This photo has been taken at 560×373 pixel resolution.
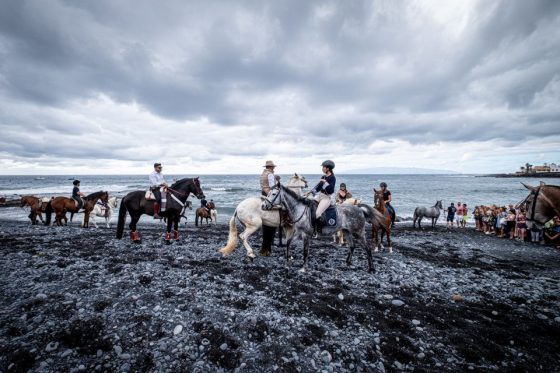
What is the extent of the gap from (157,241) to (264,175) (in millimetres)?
7203

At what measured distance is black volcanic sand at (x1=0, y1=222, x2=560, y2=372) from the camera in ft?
13.9

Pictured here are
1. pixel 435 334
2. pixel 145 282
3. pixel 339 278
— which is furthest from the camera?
pixel 339 278

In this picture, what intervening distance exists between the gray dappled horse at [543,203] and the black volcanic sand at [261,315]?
2.55 metres

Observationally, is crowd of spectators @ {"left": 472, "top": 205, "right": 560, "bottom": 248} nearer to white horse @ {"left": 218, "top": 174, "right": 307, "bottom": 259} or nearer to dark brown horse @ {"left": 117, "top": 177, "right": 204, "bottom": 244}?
white horse @ {"left": 218, "top": 174, "right": 307, "bottom": 259}

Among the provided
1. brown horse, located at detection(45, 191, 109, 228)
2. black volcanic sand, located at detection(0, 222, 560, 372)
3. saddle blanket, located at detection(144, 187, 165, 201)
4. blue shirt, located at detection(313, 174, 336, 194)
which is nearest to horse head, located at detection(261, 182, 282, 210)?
blue shirt, located at detection(313, 174, 336, 194)

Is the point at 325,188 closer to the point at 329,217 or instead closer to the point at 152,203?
the point at 329,217

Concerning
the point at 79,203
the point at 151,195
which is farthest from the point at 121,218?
the point at 79,203

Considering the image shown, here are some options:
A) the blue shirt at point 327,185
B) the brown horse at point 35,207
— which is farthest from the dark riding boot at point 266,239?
the brown horse at point 35,207

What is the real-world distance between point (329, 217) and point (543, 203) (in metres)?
6.52

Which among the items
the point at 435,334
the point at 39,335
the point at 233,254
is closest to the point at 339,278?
the point at 435,334

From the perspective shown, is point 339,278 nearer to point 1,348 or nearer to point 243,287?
point 243,287

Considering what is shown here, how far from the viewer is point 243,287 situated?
23.0ft

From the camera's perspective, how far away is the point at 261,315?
5.54 meters

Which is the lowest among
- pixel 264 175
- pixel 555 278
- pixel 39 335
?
pixel 555 278
